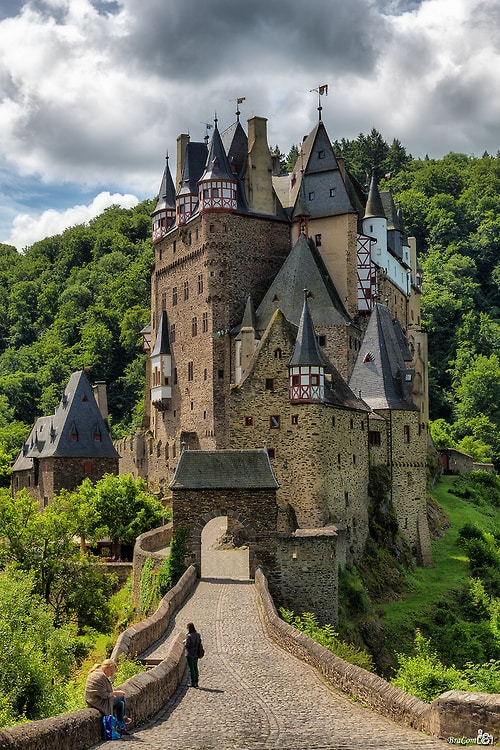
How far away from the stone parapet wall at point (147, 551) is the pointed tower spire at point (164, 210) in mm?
32757

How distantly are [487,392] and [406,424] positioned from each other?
42894mm

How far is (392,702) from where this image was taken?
17.1 metres

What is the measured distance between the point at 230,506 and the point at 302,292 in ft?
86.8

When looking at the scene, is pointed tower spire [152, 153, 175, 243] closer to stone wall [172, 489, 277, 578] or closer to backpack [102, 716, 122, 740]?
stone wall [172, 489, 277, 578]

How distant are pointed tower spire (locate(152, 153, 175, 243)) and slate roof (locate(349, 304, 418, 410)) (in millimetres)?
19490

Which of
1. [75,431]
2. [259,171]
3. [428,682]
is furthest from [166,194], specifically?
[428,682]

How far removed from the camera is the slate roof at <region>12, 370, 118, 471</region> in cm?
6712

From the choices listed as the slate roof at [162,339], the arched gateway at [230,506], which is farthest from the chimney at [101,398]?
the arched gateway at [230,506]

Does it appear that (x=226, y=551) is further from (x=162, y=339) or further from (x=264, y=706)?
(x=162, y=339)

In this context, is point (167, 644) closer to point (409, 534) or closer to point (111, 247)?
point (409, 534)

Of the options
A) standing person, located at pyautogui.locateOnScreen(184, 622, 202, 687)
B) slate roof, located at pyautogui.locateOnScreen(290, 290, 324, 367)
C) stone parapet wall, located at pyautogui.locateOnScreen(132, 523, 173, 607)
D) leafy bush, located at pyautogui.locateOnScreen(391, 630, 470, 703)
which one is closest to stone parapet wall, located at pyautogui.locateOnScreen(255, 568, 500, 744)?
standing person, located at pyautogui.locateOnScreen(184, 622, 202, 687)

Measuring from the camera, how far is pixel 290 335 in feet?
154

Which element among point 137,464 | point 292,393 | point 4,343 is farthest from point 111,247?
point 292,393

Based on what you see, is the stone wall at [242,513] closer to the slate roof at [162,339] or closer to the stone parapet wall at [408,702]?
the stone parapet wall at [408,702]
